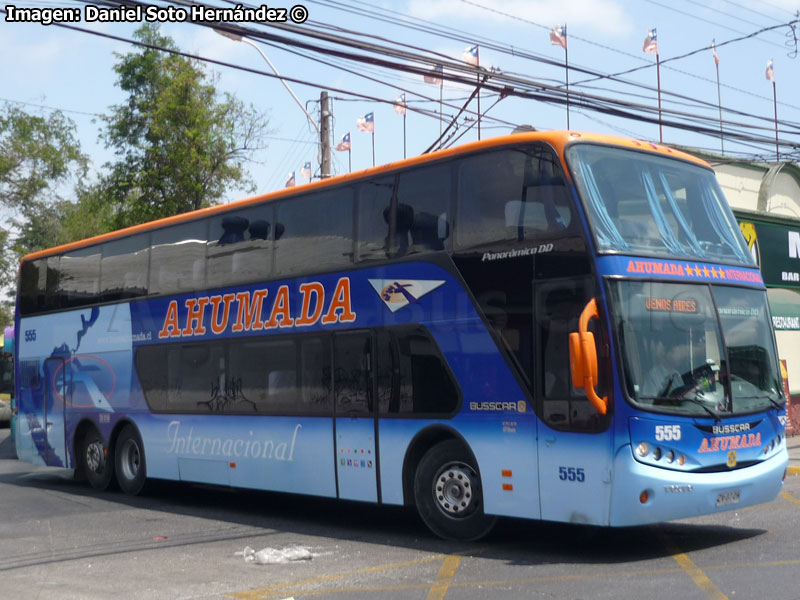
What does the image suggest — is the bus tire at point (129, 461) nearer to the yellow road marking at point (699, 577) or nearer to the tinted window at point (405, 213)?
the tinted window at point (405, 213)

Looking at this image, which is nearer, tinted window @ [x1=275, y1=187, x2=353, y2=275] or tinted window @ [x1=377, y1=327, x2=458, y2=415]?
tinted window @ [x1=377, y1=327, x2=458, y2=415]

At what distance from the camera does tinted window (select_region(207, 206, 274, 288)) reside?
42.7ft

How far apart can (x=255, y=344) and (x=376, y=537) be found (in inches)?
128

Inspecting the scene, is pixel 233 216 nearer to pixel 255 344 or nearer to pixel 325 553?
pixel 255 344

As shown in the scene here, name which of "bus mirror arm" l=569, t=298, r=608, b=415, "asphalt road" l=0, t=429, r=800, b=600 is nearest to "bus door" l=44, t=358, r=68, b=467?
"asphalt road" l=0, t=429, r=800, b=600

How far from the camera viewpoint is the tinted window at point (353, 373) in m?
11.4

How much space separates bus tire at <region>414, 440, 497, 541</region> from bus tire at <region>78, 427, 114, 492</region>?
7.45 m

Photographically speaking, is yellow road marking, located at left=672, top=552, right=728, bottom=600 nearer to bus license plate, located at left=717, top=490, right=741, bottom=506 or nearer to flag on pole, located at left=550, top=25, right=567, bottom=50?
bus license plate, located at left=717, top=490, right=741, bottom=506

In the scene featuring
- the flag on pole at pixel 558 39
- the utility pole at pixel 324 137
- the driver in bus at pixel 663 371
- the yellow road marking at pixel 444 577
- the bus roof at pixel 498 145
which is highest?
the flag on pole at pixel 558 39

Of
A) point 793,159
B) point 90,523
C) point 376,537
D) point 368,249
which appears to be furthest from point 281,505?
point 793,159

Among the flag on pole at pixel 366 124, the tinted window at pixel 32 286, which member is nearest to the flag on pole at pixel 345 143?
the flag on pole at pixel 366 124

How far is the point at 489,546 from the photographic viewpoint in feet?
33.0

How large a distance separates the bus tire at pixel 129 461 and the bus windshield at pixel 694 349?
357 inches

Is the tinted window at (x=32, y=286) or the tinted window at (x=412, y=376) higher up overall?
the tinted window at (x=32, y=286)
